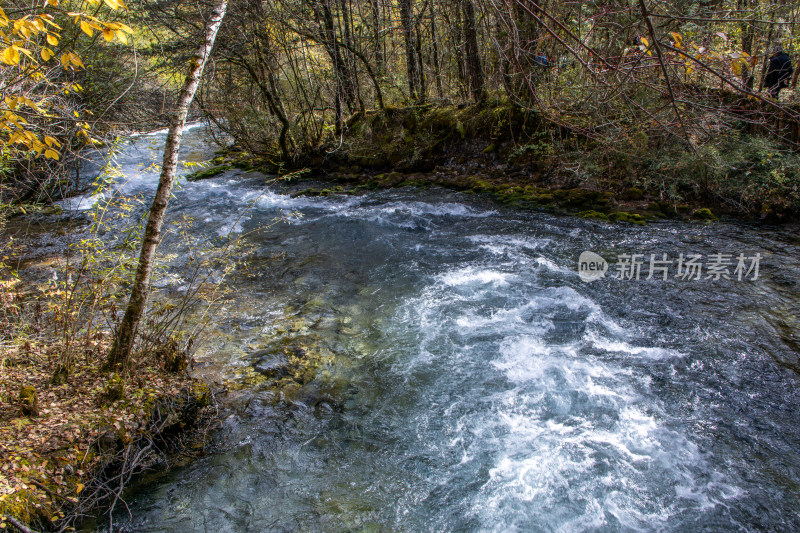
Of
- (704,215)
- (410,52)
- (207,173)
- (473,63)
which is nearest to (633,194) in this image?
(704,215)

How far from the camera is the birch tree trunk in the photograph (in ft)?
11.6

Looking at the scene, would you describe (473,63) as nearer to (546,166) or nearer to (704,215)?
(546,166)

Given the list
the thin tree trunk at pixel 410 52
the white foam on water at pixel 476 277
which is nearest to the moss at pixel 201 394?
the white foam on water at pixel 476 277

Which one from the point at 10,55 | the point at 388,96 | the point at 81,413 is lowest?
the point at 81,413

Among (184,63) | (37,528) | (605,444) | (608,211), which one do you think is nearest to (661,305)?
(605,444)

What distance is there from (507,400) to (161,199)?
151 inches

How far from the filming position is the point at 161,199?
3.56 m

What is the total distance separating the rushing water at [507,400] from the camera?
3512 millimetres

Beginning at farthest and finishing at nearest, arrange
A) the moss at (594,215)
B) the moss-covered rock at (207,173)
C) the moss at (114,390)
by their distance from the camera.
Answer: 1. the moss-covered rock at (207,173)
2. the moss at (594,215)
3. the moss at (114,390)

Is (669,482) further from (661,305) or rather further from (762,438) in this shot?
(661,305)

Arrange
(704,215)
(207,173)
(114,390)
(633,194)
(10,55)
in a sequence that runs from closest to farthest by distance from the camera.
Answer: (10,55), (114,390), (704,215), (633,194), (207,173)

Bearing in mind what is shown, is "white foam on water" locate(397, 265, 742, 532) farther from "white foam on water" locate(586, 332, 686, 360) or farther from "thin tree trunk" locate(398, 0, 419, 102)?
"thin tree trunk" locate(398, 0, 419, 102)

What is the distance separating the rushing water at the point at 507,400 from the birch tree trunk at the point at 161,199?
98cm

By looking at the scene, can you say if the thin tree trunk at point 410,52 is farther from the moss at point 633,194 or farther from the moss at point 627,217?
the moss at point 627,217
